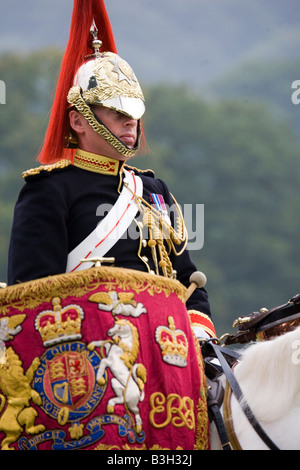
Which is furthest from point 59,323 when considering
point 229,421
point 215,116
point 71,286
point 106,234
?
point 215,116

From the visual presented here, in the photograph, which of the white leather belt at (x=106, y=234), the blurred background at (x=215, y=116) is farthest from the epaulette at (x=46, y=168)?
the blurred background at (x=215, y=116)

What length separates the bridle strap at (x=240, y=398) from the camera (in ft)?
10.5

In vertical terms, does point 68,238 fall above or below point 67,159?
below

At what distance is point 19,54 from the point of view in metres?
13.8

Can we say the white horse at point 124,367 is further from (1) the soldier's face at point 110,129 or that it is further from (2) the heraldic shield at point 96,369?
(1) the soldier's face at point 110,129

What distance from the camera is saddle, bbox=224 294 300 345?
3490 millimetres

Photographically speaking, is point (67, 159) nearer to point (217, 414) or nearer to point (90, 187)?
point (90, 187)

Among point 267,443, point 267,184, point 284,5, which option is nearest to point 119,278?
point 267,443

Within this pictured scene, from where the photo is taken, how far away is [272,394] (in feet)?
10.8

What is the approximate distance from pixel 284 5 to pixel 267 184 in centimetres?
303

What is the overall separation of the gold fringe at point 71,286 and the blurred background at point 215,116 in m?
7.89

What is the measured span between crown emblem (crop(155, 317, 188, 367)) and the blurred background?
785 cm

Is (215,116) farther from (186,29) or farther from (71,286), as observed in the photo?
(71,286)

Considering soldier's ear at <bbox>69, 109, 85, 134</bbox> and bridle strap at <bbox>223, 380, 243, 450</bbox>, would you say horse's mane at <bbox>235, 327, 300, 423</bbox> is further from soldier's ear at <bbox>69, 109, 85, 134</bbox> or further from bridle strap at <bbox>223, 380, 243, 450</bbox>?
soldier's ear at <bbox>69, 109, 85, 134</bbox>
